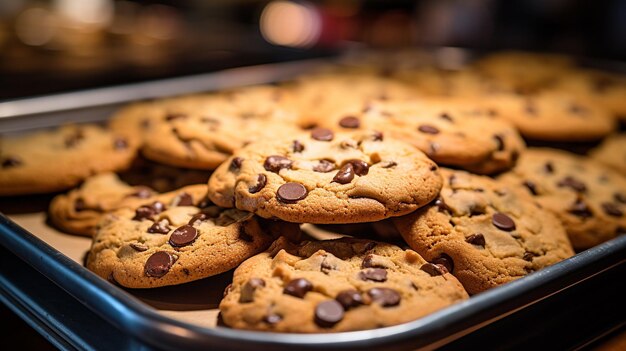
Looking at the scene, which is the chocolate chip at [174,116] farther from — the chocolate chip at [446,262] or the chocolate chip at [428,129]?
the chocolate chip at [446,262]

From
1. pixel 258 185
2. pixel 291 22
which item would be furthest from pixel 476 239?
pixel 291 22

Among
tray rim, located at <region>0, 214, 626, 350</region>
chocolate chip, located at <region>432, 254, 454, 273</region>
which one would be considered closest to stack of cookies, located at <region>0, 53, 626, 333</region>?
chocolate chip, located at <region>432, 254, 454, 273</region>

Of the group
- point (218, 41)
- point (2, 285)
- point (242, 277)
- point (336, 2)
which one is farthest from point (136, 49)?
point (242, 277)

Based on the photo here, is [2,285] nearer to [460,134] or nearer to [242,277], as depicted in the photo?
[242,277]

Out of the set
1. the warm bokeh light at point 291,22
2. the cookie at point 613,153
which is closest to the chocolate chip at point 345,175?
the cookie at point 613,153

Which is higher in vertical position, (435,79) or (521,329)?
(435,79)
